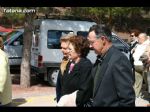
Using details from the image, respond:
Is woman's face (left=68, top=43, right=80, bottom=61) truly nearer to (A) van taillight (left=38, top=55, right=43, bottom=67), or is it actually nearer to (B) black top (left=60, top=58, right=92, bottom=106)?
(B) black top (left=60, top=58, right=92, bottom=106)

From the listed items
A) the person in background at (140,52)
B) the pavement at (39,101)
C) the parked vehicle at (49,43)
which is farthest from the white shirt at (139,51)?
the parked vehicle at (49,43)

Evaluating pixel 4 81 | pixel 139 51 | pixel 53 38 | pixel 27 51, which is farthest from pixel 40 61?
pixel 4 81

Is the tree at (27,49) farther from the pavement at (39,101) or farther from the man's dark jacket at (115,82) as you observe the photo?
the man's dark jacket at (115,82)

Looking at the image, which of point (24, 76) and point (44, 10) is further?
point (44, 10)

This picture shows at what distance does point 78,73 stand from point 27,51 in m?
7.84

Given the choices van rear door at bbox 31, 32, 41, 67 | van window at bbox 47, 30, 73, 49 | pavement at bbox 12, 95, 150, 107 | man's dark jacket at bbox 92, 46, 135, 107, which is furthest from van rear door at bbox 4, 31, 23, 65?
man's dark jacket at bbox 92, 46, 135, 107

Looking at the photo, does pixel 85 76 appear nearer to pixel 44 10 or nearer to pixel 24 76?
pixel 24 76

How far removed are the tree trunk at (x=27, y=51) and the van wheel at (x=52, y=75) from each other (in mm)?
645

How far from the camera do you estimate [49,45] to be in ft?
41.6
